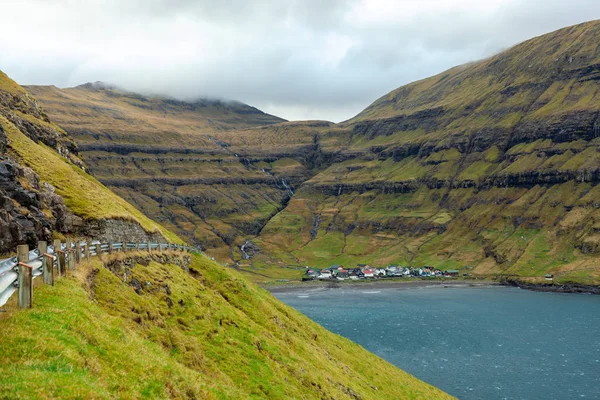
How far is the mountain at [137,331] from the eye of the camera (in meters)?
13.8

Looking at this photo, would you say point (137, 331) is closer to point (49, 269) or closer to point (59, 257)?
point (59, 257)

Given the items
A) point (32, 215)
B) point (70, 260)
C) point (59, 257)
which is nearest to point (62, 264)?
point (59, 257)

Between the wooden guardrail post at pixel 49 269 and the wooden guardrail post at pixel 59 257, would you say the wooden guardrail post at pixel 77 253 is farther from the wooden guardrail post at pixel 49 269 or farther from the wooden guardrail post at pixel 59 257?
the wooden guardrail post at pixel 49 269

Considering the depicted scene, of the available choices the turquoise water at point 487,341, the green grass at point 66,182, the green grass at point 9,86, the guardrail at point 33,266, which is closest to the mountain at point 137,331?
the green grass at point 66,182

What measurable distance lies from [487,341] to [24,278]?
13724 centimetres

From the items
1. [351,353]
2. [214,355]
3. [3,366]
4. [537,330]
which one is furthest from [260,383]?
[537,330]

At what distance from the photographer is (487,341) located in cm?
13238

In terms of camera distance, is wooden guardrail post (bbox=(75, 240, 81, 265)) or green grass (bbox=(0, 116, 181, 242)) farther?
green grass (bbox=(0, 116, 181, 242))

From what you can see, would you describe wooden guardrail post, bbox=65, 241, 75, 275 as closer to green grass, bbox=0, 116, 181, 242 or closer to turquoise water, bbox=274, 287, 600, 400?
green grass, bbox=0, 116, 181, 242

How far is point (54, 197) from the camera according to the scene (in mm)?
46906

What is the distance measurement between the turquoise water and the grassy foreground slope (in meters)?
51.8

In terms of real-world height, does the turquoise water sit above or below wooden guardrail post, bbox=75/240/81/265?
below

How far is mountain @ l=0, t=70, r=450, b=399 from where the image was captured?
45.2ft

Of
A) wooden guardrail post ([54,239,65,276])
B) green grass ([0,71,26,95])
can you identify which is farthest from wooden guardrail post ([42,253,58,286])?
green grass ([0,71,26,95])
